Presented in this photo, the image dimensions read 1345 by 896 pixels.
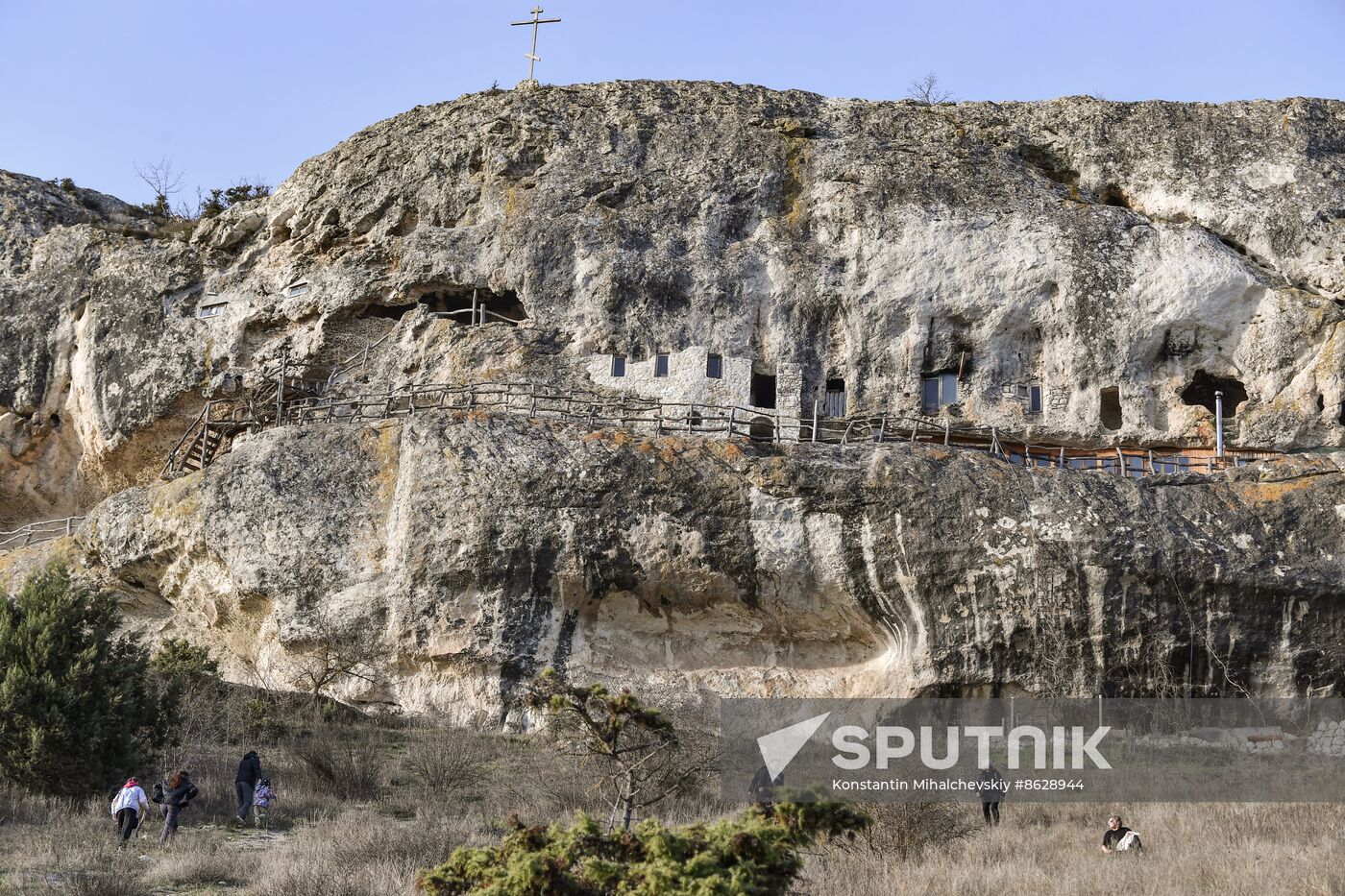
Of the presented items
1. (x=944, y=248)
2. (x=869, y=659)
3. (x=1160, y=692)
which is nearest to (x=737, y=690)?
(x=869, y=659)

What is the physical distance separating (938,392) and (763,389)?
3611mm

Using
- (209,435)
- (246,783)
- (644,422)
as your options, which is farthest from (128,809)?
(209,435)

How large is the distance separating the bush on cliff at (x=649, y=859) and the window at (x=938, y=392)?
19.8 metres

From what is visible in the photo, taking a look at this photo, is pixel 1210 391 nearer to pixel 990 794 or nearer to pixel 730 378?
pixel 730 378

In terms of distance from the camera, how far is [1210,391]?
108 ft

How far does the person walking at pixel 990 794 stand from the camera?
66.4 feet

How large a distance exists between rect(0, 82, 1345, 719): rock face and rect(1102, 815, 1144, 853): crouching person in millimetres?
6892

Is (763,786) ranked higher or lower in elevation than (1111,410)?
lower

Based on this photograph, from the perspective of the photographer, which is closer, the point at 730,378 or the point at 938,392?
the point at 730,378

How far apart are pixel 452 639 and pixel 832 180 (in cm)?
1407

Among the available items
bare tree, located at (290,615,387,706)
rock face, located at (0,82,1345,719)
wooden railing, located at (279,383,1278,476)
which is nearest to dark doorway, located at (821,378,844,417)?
rock face, located at (0,82,1345,719)

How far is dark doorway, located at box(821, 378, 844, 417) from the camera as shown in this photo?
3212cm

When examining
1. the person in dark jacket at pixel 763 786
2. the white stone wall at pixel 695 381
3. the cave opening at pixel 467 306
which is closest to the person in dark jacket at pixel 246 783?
the person in dark jacket at pixel 763 786

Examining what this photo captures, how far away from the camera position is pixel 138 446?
114 ft
